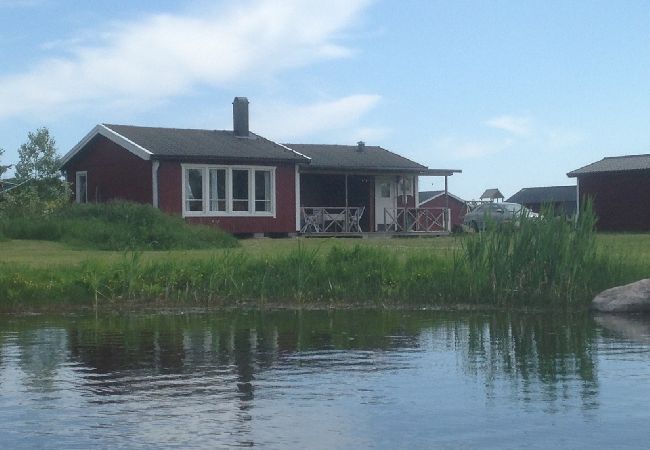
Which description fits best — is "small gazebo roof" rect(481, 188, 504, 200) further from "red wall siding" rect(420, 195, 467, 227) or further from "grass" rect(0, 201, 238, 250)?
"grass" rect(0, 201, 238, 250)

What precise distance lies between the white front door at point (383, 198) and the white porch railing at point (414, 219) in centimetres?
21

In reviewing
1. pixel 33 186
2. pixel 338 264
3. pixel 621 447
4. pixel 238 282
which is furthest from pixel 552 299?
pixel 33 186

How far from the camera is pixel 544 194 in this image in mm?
92625

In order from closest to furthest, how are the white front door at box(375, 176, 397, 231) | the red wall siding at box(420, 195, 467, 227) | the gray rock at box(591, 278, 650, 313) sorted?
the gray rock at box(591, 278, 650, 313) < the white front door at box(375, 176, 397, 231) < the red wall siding at box(420, 195, 467, 227)

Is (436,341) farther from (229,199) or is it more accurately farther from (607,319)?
(229,199)

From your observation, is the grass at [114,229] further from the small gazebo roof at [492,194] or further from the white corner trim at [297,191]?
the small gazebo roof at [492,194]

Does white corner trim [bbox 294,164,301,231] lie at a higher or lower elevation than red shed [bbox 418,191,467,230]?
lower

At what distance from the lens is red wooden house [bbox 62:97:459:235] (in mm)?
40094

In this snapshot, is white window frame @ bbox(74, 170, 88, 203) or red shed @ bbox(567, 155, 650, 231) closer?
white window frame @ bbox(74, 170, 88, 203)

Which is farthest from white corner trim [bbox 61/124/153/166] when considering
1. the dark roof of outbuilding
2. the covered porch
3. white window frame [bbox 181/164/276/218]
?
the dark roof of outbuilding

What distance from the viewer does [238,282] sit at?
21359 mm

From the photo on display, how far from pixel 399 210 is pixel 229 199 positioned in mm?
8562

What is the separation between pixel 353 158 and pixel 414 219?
343cm

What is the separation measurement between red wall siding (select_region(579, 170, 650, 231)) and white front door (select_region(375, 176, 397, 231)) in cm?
879
